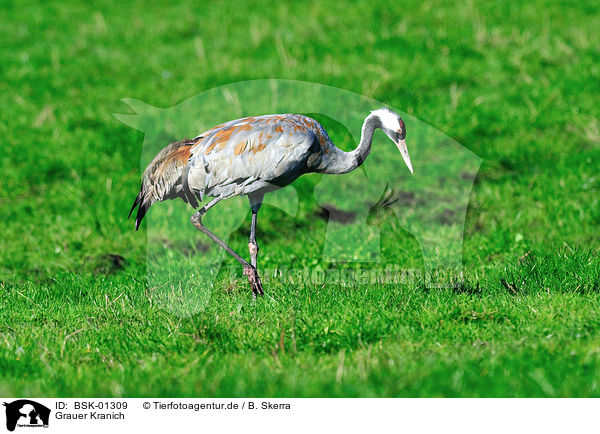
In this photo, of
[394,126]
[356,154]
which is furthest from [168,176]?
[394,126]

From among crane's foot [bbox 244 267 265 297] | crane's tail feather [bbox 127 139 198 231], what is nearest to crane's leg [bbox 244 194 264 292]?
crane's foot [bbox 244 267 265 297]

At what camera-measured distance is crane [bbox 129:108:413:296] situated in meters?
5.90

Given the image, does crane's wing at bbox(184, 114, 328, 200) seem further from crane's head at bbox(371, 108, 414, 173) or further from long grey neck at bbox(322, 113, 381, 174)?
crane's head at bbox(371, 108, 414, 173)

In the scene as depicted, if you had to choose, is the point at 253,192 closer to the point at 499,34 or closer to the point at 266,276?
the point at 266,276

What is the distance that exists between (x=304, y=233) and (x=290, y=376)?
4045 millimetres

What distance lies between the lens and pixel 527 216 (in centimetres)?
903

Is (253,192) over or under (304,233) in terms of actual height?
over

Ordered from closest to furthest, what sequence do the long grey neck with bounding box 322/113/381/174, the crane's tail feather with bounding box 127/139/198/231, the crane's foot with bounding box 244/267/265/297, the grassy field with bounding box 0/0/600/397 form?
1. the grassy field with bounding box 0/0/600/397
2. the crane's tail feather with bounding box 127/139/198/231
3. the long grey neck with bounding box 322/113/381/174
4. the crane's foot with bounding box 244/267/265/297

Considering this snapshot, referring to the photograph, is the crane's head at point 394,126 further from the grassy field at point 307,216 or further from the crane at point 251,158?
the grassy field at point 307,216

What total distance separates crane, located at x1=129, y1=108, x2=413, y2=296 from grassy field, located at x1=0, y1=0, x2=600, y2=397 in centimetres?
111

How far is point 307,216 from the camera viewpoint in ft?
30.9
